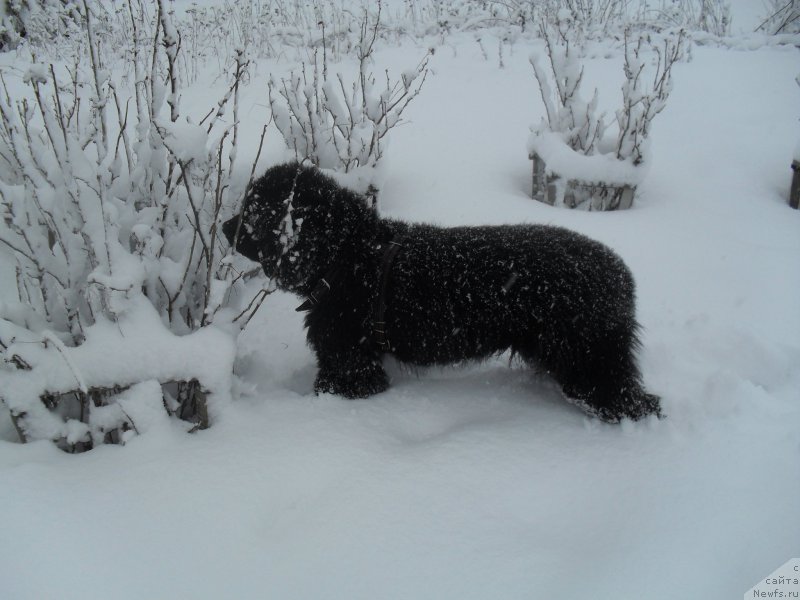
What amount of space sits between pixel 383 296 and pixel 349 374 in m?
0.47

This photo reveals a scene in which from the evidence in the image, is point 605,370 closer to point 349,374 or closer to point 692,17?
point 349,374

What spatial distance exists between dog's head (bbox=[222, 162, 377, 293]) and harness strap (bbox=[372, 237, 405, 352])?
21cm

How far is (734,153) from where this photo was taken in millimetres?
5035

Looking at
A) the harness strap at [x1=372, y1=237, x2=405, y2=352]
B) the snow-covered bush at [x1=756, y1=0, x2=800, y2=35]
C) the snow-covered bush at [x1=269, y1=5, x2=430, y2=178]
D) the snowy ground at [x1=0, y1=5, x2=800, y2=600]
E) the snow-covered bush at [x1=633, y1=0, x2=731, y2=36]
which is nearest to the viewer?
the snowy ground at [x1=0, y1=5, x2=800, y2=600]

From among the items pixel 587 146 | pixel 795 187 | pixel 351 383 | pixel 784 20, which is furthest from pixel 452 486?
pixel 784 20

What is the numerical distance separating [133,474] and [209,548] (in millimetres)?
513

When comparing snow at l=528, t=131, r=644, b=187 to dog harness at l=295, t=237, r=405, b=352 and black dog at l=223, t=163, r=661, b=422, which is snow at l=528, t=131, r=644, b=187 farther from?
dog harness at l=295, t=237, r=405, b=352

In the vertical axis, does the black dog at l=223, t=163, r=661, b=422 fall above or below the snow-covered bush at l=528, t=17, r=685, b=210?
below

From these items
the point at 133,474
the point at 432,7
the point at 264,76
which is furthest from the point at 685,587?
the point at 432,7

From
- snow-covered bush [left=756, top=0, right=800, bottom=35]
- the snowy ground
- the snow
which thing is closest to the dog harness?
the snowy ground

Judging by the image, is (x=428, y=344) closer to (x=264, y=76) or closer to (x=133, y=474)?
(x=133, y=474)

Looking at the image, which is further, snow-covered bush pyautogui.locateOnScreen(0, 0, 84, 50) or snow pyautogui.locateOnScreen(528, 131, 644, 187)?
snow-covered bush pyautogui.locateOnScreen(0, 0, 84, 50)

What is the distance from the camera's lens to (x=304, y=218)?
2422 mm

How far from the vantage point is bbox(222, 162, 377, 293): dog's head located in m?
2.42
